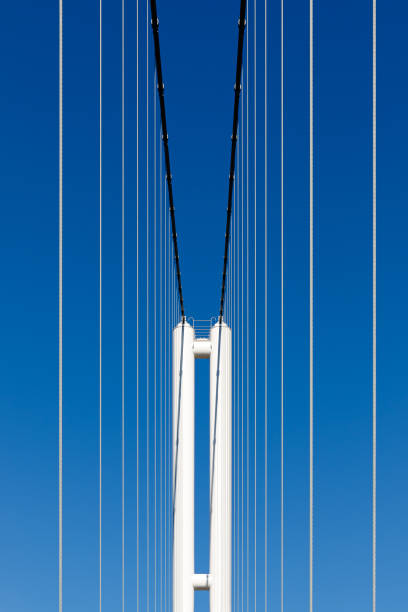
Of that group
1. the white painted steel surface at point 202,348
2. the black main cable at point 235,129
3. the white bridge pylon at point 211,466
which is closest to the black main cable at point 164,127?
the black main cable at point 235,129

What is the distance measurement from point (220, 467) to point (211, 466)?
23cm

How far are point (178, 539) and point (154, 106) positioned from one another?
7.86m

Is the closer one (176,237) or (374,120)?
(374,120)

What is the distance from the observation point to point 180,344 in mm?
16875

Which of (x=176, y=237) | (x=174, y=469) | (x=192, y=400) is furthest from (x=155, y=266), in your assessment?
(x=174, y=469)

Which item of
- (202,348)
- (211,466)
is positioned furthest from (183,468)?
(202,348)

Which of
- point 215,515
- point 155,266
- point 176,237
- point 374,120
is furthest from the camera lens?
point 176,237

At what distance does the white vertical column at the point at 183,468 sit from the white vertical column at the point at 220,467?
0.42 metres

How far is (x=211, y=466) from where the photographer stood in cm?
1662

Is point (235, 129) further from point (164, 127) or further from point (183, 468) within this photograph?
point (183, 468)

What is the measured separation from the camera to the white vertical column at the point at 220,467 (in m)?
16.0

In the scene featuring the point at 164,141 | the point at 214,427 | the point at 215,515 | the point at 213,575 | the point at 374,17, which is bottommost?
the point at 213,575

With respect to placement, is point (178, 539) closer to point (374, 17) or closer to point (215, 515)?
point (215, 515)

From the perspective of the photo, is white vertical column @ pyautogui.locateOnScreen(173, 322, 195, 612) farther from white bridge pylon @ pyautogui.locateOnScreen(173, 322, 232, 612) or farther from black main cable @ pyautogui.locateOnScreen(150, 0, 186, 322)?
black main cable @ pyautogui.locateOnScreen(150, 0, 186, 322)
